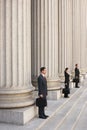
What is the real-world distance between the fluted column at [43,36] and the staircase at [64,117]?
140 cm

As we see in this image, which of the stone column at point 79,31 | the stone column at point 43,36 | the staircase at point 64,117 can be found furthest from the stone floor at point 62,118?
the stone column at point 79,31

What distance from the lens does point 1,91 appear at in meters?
9.91

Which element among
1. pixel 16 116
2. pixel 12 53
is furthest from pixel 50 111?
pixel 12 53

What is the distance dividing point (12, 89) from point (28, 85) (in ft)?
2.27

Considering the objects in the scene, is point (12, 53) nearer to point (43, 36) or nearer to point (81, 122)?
point (81, 122)

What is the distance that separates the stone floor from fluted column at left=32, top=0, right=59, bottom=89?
4.82ft

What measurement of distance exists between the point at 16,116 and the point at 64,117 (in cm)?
203

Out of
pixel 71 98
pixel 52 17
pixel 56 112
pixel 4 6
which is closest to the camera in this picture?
pixel 4 6

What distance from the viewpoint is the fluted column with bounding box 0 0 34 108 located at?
982 centimetres

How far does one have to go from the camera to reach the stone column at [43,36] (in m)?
14.2

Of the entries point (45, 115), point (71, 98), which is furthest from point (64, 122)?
point (71, 98)

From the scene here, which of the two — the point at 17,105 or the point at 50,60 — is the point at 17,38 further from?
the point at 50,60

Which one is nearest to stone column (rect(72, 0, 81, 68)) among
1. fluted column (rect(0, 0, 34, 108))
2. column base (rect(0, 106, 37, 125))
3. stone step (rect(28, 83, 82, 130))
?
stone step (rect(28, 83, 82, 130))

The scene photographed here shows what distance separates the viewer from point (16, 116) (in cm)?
957
